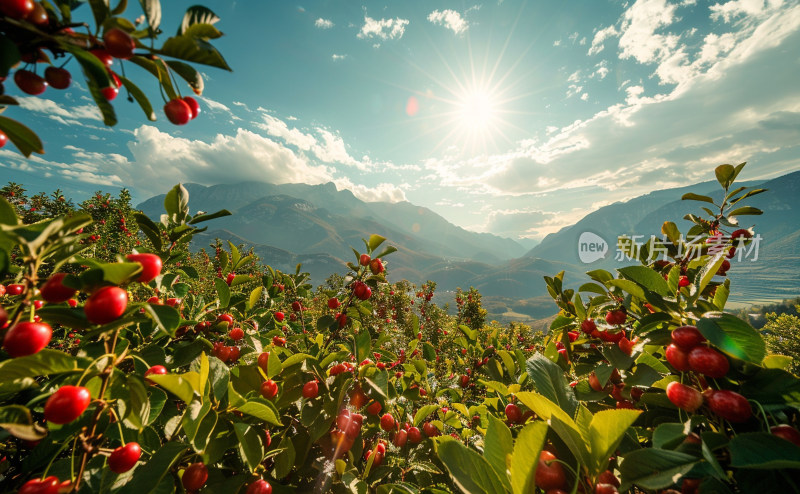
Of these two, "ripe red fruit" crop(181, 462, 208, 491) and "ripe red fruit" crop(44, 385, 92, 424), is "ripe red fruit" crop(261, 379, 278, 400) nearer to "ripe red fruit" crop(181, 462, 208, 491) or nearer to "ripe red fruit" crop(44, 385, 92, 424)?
Answer: "ripe red fruit" crop(181, 462, 208, 491)

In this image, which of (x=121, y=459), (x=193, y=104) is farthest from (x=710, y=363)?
(x=193, y=104)

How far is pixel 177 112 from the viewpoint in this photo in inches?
56.6

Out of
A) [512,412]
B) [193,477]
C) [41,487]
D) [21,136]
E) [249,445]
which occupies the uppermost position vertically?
[21,136]

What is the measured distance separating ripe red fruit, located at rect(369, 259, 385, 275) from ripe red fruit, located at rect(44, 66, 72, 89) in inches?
82.1

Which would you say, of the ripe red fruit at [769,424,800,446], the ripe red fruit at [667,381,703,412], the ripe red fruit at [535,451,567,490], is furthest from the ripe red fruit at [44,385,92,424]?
the ripe red fruit at [769,424,800,446]

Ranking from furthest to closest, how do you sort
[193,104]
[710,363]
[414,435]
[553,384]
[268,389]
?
[414,435], [268,389], [193,104], [553,384], [710,363]

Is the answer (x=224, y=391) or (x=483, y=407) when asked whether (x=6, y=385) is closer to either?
(x=224, y=391)

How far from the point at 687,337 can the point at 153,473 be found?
92.7 inches

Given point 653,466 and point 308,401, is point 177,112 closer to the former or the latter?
point 308,401

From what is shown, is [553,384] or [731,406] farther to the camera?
[553,384]

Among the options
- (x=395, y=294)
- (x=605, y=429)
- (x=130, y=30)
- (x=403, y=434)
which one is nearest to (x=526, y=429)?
(x=605, y=429)

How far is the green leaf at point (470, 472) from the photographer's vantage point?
3.44 feet

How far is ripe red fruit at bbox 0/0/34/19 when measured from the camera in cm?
97

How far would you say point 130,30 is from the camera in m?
1.18
